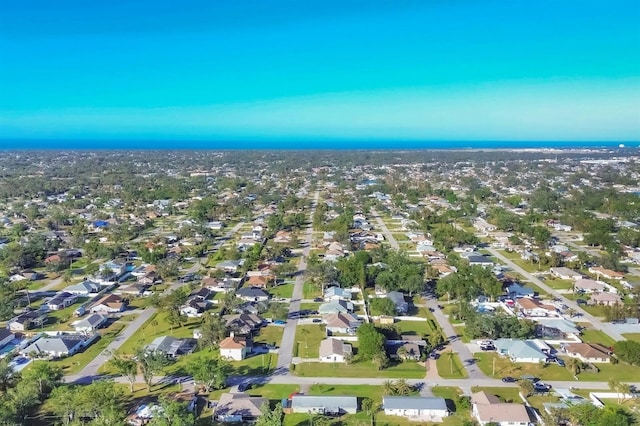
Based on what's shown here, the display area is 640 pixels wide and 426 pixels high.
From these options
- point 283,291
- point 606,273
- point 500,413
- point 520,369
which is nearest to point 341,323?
point 283,291

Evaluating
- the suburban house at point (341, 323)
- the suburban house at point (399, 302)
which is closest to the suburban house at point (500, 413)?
the suburban house at point (341, 323)

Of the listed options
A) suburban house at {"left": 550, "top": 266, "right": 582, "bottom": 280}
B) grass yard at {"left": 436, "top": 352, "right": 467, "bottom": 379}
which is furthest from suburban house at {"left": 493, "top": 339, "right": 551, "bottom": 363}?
suburban house at {"left": 550, "top": 266, "right": 582, "bottom": 280}

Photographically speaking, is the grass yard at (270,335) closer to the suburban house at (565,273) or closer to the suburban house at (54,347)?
the suburban house at (54,347)

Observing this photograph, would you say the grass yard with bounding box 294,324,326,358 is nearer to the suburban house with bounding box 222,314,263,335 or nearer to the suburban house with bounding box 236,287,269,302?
the suburban house with bounding box 222,314,263,335

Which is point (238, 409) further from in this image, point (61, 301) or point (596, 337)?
point (596, 337)

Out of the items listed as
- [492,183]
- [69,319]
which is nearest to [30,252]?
[69,319]

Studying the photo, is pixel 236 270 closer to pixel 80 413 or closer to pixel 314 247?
pixel 314 247
